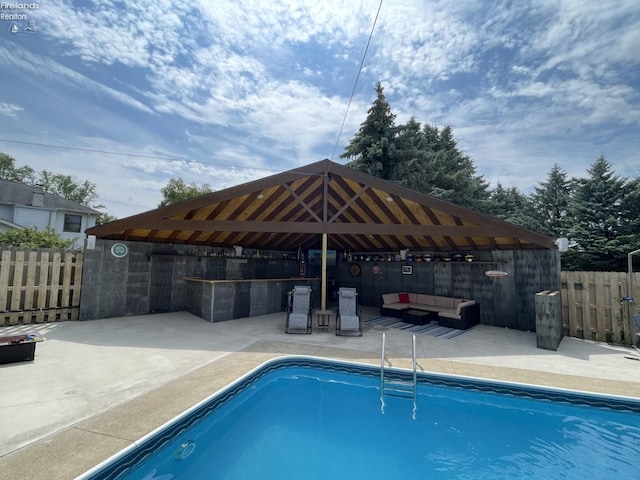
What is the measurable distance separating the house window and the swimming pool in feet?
74.6

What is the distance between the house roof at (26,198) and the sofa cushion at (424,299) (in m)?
23.6

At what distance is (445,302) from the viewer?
35.1ft

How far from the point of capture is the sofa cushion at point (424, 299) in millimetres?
11122

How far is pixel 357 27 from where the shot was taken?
6.01 m

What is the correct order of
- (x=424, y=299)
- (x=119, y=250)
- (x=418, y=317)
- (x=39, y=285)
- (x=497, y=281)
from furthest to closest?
(x=424, y=299) < (x=497, y=281) < (x=418, y=317) < (x=119, y=250) < (x=39, y=285)

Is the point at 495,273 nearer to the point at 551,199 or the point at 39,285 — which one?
the point at 39,285

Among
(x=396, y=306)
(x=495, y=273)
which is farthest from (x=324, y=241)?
(x=495, y=273)

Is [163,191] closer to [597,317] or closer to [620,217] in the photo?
[597,317]

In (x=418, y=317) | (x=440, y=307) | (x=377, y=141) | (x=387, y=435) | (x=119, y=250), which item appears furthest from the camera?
(x=377, y=141)

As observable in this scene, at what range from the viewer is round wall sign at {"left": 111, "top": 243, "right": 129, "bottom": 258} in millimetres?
9203

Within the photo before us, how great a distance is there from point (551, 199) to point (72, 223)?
36206 millimetres

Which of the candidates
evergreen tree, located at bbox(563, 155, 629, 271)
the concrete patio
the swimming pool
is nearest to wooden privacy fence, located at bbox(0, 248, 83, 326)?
the concrete patio

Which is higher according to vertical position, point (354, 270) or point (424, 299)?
point (354, 270)

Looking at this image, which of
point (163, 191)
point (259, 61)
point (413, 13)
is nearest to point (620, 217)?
point (413, 13)
